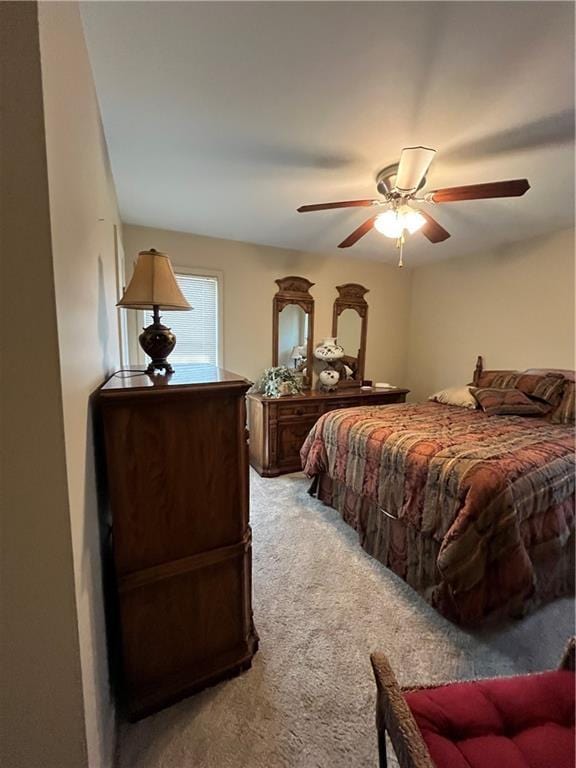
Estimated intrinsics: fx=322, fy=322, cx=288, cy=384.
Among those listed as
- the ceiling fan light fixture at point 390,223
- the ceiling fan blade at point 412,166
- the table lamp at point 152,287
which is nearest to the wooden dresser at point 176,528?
the table lamp at point 152,287

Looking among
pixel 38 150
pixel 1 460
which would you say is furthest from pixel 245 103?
pixel 1 460

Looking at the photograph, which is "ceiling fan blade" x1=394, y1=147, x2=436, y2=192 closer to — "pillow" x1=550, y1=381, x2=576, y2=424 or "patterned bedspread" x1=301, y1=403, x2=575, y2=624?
"patterned bedspread" x1=301, y1=403, x2=575, y2=624

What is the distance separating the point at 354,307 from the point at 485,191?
8.56ft

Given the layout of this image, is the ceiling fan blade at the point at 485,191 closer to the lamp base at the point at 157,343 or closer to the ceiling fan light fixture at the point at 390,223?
the ceiling fan light fixture at the point at 390,223

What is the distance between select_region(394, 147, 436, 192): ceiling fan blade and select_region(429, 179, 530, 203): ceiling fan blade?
0.17 m

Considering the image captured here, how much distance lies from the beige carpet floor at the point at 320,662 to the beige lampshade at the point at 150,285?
1606mm

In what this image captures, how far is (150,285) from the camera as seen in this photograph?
1361 mm

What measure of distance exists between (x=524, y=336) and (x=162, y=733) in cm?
412

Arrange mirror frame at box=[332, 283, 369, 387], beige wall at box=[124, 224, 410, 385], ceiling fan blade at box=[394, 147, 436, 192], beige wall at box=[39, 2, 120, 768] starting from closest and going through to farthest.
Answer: beige wall at box=[39, 2, 120, 768] < ceiling fan blade at box=[394, 147, 436, 192] < beige wall at box=[124, 224, 410, 385] < mirror frame at box=[332, 283, 369, 387]

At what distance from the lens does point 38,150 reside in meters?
0.59

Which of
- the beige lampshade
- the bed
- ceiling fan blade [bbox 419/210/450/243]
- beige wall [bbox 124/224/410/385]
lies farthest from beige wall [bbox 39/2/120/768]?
beige wall [bbox 124/224/410/385]

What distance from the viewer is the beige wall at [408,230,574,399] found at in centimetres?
314

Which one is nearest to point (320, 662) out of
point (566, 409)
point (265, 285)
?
point (566, 409)

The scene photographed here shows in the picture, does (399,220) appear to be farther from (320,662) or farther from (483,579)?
(320,662)
